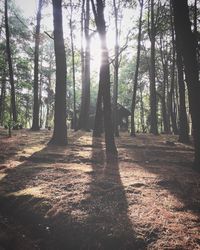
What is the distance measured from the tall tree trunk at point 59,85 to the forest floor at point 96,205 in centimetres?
316

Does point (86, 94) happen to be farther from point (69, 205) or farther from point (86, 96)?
point (69, 205)

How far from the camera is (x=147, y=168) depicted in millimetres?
8812

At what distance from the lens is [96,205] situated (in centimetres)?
570

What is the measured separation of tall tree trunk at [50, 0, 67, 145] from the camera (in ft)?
41.1

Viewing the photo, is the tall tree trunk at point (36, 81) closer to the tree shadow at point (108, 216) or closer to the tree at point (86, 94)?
the tree at point (86, 94)

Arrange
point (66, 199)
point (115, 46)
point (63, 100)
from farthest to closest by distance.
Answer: point (115, 46) → point (63, 100) → point (66, 199)

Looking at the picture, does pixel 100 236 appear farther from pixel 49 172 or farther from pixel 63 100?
pixel 63 100

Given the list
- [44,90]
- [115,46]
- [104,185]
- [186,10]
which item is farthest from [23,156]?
[44,90]

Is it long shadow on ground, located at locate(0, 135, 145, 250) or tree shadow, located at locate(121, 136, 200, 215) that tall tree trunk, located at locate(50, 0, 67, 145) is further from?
long shadow on ground, located at locate(0, 135, 145, 250)

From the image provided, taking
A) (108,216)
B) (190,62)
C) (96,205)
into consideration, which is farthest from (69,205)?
(190,62)

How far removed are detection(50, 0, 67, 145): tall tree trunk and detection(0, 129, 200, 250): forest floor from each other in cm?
316

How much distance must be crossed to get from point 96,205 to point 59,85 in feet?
26.4

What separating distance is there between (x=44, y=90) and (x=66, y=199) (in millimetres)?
45875

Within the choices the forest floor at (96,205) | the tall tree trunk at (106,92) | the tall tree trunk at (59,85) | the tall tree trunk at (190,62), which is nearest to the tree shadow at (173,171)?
the forest floor at (96,205)
